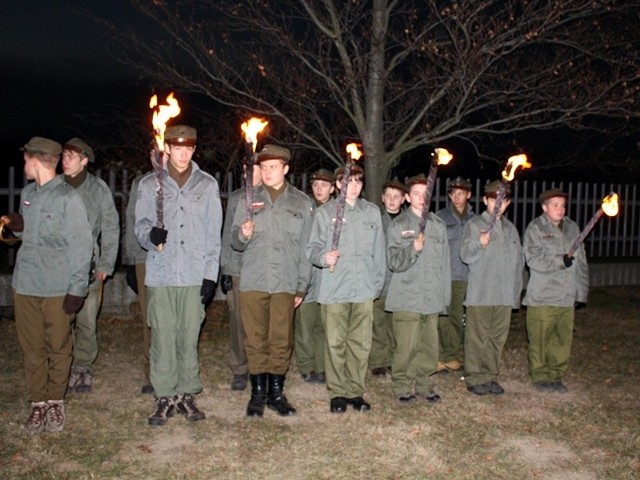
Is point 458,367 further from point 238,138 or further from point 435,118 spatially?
point 238,138

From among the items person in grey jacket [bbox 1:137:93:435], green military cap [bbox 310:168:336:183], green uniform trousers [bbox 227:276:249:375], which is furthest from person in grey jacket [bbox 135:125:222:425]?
green military cap [bbox 310:168:336:183]

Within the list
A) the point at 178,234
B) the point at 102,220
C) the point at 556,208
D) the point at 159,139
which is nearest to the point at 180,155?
the point at 159,139

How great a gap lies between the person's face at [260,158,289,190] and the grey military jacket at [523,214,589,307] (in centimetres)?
262

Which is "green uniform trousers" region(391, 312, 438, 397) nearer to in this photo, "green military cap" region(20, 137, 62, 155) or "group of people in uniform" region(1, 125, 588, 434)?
"group of people in uniform" region(1, 125, 588, 434)

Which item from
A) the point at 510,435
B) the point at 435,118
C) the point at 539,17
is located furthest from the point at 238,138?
the point at 510,435

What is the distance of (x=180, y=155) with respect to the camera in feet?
18.8

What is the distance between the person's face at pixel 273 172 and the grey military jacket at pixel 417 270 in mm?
1181

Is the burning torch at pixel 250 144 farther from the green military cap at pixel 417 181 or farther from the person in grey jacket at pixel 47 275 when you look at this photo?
the green military cap at pixel 417 181

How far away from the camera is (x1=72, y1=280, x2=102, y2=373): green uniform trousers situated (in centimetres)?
679

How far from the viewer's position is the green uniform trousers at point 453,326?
26.0 ft

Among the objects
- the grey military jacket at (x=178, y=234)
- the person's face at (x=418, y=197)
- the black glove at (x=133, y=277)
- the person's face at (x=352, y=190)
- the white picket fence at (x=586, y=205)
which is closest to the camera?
the grey military jacket at (x=178, y=234)

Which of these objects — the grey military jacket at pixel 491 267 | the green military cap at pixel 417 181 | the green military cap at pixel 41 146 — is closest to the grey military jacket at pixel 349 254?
the green military cap at pixel 417 181

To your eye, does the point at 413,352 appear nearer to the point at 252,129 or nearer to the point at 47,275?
the point at 252,129

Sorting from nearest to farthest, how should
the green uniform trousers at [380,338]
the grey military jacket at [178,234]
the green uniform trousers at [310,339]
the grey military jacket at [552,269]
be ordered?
the grey military jacket at [178,234], the grey military jacket at [552,269], the green uniform trousers at [310,339], the green uniform trousers at [380,338]
